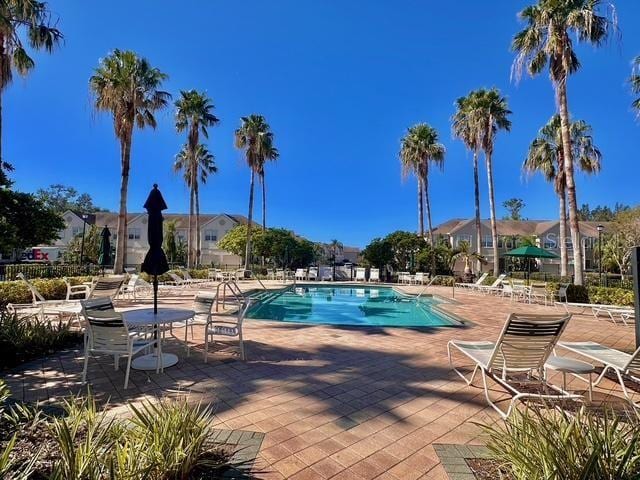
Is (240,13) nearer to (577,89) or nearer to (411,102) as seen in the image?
(577,89)

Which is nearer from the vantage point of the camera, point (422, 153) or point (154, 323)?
point (154, 323)

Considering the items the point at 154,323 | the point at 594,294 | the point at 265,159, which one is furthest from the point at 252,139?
the point at 154,323

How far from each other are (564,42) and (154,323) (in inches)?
681

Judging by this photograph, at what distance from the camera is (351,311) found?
12.4m

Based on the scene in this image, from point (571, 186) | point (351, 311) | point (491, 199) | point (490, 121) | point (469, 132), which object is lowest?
point (351, 311)

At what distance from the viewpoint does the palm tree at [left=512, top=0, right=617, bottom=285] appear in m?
12.5

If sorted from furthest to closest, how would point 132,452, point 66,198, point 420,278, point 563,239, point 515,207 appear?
1. point 515,207
2. point 66,198
3. point 420,278
4. point 563,239
5. point 132,452

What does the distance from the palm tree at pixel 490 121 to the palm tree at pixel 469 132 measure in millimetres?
156

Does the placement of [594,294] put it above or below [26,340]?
below

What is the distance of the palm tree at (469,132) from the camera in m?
22.1

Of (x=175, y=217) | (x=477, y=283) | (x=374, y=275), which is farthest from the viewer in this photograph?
(x=175, y=217)

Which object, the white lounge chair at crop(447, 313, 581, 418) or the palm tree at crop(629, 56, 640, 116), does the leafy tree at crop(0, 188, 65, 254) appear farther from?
the palm tree at crop(629, 56, 640, 116)

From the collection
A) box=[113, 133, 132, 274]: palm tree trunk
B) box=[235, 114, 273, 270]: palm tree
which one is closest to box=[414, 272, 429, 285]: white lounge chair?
box=[235, 114, 273, 270]: palm tree

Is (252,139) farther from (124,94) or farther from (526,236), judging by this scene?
(526,236)
